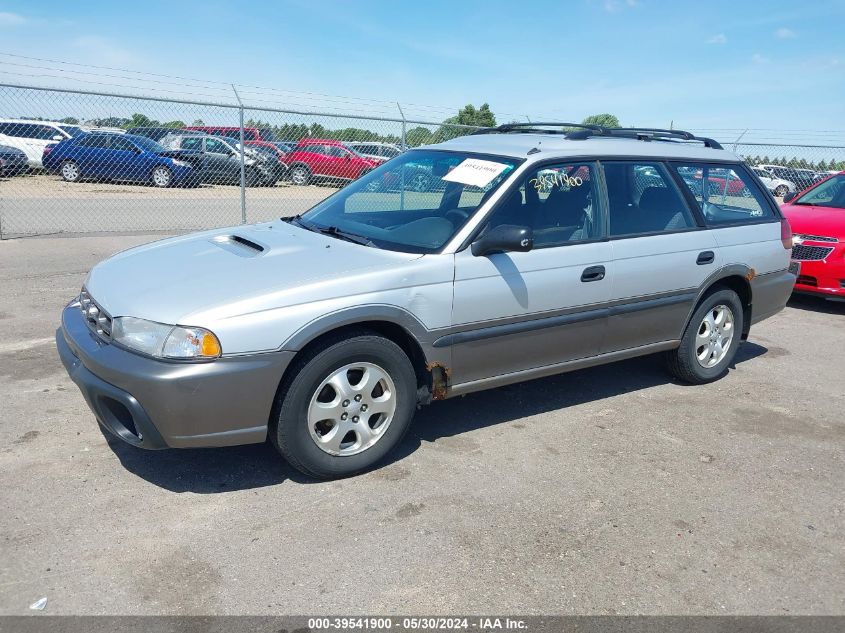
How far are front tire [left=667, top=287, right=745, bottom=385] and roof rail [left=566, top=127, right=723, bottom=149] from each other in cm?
127

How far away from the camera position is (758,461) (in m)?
4.26

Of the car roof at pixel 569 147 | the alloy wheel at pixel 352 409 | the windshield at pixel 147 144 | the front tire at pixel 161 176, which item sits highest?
the car roof at pixel 569 147

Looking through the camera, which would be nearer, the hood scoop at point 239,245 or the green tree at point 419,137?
the hood scoop at point 239,245

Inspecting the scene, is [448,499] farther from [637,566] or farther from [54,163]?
[54,163]

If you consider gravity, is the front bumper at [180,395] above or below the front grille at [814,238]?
below

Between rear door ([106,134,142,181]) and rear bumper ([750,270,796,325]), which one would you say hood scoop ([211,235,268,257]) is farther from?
rear door ([106,134,142,181])

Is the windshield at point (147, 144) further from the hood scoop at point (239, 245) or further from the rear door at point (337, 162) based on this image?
the hood scoop at point (239, 245)

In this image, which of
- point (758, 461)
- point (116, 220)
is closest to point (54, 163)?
point (116, 220)


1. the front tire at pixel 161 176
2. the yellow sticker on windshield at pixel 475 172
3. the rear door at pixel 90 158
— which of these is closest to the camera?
the yellow sticker on windshield at pixel 475 172

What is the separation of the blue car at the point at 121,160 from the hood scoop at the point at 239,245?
10.4 meters

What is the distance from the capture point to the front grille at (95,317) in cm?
355

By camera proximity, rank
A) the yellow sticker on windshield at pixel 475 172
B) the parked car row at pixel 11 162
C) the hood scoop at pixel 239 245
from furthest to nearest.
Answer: the parked car row at pixel 11 162 → the yellow sticker on windshield at pixel 475 172 → the hood scoop at pixel 239 245

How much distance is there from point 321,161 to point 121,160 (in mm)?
4132

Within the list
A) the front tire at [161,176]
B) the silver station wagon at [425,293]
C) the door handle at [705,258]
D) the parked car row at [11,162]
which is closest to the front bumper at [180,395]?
the silver station wagon at [425,293]
